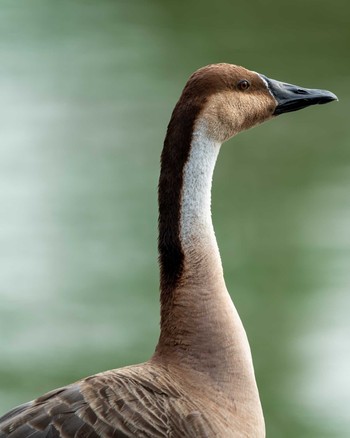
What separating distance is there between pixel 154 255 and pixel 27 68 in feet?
8.71

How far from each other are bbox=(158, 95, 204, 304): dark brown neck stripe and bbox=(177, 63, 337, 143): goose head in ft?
0.09

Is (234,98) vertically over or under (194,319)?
over

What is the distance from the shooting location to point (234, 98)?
129 inches

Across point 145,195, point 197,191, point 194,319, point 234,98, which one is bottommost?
point 194,319

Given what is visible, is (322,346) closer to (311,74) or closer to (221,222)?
(221,222)

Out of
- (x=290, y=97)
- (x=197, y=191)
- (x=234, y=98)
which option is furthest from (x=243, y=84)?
(x=197, y=191)

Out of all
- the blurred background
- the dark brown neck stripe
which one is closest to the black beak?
the dark brown neck stripe

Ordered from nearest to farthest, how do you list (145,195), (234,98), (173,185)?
(173,185), (234,98), (145,195)

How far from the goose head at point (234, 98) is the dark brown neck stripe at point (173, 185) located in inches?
1.1

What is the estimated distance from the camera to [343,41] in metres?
8.32

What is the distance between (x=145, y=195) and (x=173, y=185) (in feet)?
10.3

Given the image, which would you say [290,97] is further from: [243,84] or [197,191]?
[197,191]

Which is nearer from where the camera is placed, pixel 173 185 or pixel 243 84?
pixel 173 185

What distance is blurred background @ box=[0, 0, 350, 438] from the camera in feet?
16.7
